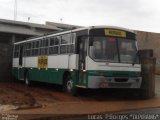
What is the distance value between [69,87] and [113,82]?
9.12 feet

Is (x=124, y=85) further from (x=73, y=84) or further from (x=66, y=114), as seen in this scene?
(x=66, y=114)

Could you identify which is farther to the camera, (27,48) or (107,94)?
(27,48)

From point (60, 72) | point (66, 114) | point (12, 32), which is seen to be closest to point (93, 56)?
point (60, 72)

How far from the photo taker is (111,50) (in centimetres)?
1823

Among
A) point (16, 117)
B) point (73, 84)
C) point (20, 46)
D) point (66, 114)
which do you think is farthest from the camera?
point (20, 46)

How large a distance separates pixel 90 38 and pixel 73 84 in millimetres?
2405

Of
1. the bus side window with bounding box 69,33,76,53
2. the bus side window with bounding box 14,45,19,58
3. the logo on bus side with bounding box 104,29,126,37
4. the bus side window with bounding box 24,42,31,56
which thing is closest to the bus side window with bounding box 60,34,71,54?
the bus side window with bounding box 69,33,76,53

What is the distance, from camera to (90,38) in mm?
18188

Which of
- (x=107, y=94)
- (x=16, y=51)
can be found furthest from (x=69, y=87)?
(x=16, y=51)

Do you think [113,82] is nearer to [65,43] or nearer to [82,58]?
[82,58]

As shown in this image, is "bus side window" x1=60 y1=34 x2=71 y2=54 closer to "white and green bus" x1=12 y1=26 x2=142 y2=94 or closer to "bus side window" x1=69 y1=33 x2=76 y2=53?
"white and green bus" x1=12 y1=26 x2=142 y2=94

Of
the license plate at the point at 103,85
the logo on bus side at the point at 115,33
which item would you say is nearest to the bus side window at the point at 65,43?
the logo on bus side at the point at 115,33

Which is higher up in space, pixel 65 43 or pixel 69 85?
pixel 65 43

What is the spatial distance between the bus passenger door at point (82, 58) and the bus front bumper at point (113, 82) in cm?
55
